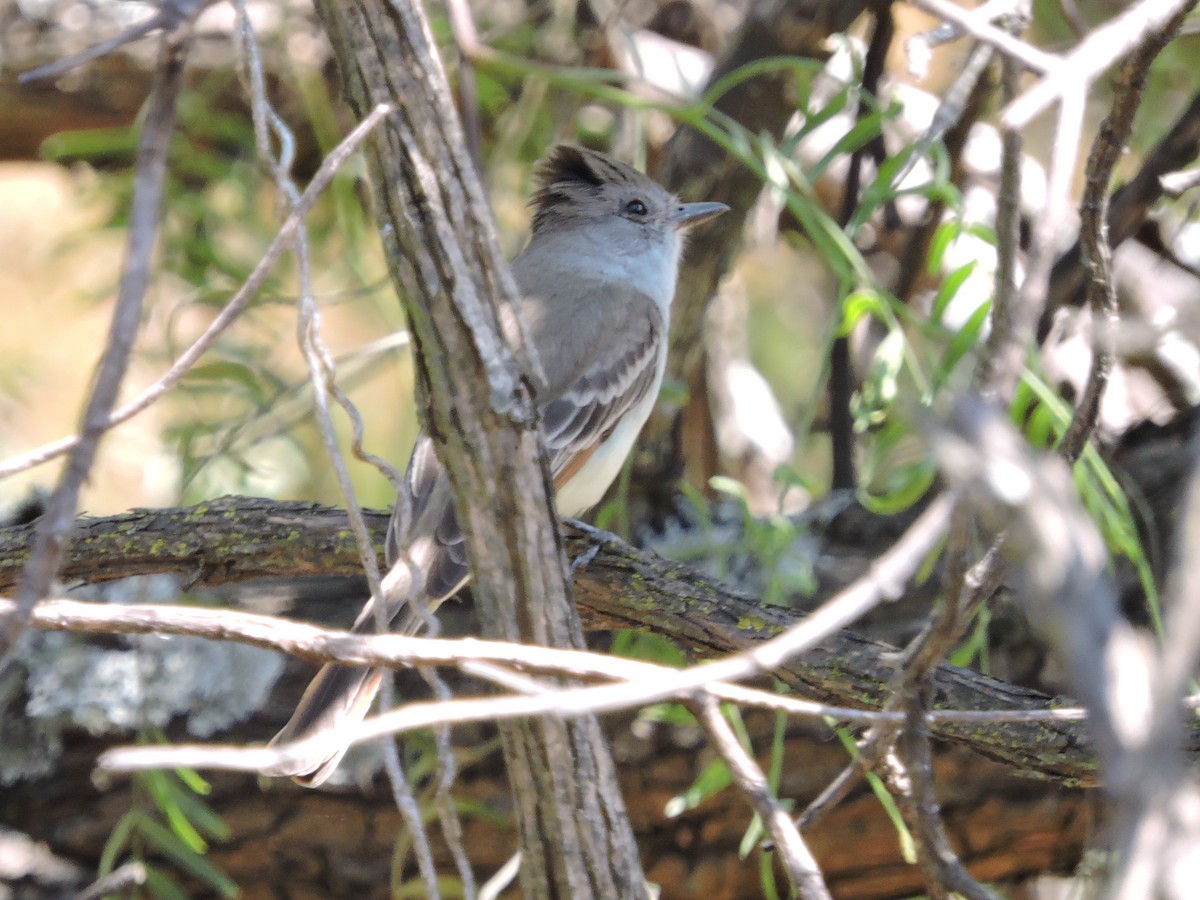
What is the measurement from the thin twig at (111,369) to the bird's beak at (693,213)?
6.47ft

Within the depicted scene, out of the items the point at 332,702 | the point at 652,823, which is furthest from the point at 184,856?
the point at 652,823

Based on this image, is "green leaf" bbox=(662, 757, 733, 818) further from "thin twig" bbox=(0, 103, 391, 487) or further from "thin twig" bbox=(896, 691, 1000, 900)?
"thin twig" bbox=(0, 103, 391, 487)

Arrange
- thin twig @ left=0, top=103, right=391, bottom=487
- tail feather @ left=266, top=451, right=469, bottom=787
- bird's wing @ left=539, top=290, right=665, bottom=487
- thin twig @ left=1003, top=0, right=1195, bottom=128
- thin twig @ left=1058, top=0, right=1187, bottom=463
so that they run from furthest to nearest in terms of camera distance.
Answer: bird's wing @ left=539, top=290, right=665, bottom=487
tail feather @ left=266, top=451, right=469, bottom=787
thin twig @ left=1058, top=0, right=1187, bottom=463
thin twig @ left=0, top=103, right=391, bottom=487
thin twig @ left=1003, top=0, right=1195, bottom=128

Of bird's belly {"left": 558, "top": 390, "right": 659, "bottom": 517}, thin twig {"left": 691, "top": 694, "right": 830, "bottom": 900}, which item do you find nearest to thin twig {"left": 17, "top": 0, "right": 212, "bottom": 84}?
thin twig {"left": 691, "top": 694, "right": 830, "bottom": 900}

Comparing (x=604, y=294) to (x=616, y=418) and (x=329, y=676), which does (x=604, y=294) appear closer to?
(x=616, y=418)

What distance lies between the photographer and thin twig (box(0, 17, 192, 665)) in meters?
1.02

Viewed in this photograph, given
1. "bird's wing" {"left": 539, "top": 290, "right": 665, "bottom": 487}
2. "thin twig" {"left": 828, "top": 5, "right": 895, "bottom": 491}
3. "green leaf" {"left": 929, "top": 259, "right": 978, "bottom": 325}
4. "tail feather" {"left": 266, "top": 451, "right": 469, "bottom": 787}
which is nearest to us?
"tail feather" {"left": 266, "top": 451, "right": 469, "bottom": 787}

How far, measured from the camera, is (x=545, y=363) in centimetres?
285

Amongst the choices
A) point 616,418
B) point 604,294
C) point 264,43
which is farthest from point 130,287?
point 264,43

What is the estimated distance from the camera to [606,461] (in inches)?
108

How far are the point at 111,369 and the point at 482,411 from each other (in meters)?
0.48

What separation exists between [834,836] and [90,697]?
54.8 inches

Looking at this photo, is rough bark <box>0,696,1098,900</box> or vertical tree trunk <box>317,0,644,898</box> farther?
rough bark <box>0,696,1098,900</box>

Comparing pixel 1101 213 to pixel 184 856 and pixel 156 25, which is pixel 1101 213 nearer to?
pixel 156 25
